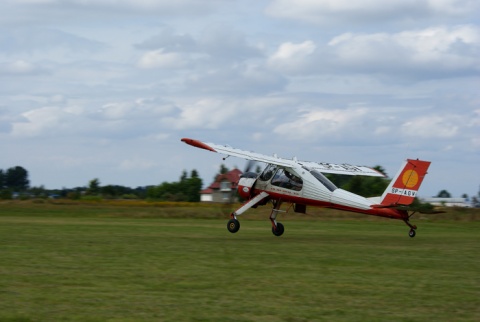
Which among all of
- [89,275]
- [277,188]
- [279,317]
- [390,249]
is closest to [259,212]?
[277,188]

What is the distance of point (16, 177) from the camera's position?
397 feet

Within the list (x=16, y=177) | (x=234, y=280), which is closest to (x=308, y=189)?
(x=234, y=280)

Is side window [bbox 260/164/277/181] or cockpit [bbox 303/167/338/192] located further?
side window [bbox 260/164/277/181]

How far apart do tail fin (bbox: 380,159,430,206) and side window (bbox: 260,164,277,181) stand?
3.69 m

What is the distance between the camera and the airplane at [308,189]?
1961cm

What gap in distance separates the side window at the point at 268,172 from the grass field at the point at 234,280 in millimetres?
2893

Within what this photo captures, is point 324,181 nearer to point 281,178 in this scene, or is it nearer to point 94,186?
point 281,178

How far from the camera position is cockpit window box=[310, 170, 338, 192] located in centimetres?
2085

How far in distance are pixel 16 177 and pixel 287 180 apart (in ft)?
350

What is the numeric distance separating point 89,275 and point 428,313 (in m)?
5.58

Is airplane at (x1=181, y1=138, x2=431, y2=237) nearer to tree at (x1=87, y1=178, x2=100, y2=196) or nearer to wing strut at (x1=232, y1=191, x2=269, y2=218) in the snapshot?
wing strut at (x1=232, y1=191, x2=269, y2=218)

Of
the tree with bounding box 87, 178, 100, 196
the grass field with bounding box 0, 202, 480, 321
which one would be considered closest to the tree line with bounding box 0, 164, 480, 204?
the tree with bounding box 87, 178, 100, 196

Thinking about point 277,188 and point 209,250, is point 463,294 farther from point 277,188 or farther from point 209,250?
point 277,188

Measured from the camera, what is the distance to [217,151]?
21438mm
